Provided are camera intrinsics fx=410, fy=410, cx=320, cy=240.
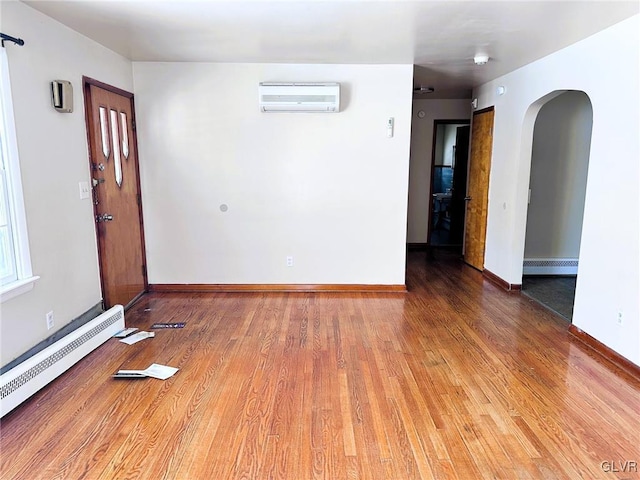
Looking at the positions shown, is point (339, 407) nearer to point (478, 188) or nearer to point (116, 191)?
point (116, 191)

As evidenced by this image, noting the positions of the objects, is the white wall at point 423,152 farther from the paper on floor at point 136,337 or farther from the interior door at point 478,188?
the paper on floor at point 136,337

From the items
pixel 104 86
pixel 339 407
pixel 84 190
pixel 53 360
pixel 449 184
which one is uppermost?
→ pixel 104 86

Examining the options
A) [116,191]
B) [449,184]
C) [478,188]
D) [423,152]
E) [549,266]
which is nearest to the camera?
[116,191]

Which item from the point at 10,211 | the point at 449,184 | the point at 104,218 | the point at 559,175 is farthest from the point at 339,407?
the point at 449,184

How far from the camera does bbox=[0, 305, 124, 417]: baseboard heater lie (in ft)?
7.61

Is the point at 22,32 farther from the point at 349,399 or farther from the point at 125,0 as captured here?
the point at 349,399

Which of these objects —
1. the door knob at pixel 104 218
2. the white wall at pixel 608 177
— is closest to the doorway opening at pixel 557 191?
the white wall at pixel 608 177

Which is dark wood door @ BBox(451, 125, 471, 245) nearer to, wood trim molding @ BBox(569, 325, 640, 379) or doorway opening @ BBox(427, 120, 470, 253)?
doorway opening @ BBox(427, 120, 470, 253)

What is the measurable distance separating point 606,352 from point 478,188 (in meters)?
3.02

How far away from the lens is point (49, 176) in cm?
290

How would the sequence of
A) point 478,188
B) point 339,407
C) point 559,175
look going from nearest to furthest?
point 339,407 < point 559,175 < point 478,188

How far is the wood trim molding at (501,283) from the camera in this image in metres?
4.64

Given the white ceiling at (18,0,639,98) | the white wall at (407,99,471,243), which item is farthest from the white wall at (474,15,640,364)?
the white wall at (407,99,471,243)

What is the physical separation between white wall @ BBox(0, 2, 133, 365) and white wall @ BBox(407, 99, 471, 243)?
478 centimetres
